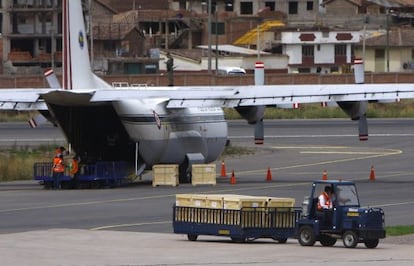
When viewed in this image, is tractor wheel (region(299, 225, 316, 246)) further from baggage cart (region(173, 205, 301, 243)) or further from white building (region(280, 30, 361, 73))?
white building (region(280, 30, 361, 73))

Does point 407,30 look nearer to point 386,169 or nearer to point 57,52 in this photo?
point 57,52

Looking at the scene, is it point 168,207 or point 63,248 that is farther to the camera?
point 168,207

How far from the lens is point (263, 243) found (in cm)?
3061

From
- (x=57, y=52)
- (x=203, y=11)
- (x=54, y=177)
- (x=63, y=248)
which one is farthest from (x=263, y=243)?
(x=203, y=11)

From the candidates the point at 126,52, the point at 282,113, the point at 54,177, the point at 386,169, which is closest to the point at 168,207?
the point at 54,177

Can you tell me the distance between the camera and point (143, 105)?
46.8 m

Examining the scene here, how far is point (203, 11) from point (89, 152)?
99401 mm

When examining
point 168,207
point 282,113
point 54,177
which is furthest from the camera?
point 282,113

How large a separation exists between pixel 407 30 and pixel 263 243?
9851cm

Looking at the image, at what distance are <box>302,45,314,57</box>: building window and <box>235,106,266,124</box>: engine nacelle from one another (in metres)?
78.1

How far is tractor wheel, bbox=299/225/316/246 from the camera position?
29.4 meters

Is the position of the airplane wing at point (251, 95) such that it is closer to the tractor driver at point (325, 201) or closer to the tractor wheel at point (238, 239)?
the tractor wheel at point (238, 239)

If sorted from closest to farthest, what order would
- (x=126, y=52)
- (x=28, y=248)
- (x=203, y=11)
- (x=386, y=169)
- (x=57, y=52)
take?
1. (x=28, y=248)
2. (x=386, y=169)
3. (x=57, y=52)
4. (x=126, y=52)
5. (x=203, y=11)

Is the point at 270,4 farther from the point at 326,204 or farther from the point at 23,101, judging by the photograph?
the point at 326,204
